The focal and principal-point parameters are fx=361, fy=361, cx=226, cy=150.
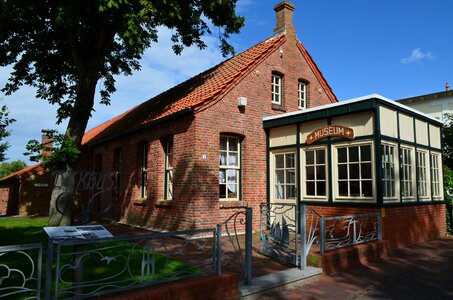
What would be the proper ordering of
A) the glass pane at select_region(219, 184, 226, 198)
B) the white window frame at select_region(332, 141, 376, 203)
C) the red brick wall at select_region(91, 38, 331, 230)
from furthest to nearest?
1. the glass pane at select_region(219, 184, 226, 198)
2. the red brick wall at select_region(91, 38, 331, 230)
3. the white window frame at select_region(332, 141, 376, 203)

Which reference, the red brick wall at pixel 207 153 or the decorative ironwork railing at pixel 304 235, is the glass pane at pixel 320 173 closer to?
the decorative ironwork railing at pixel 304 235

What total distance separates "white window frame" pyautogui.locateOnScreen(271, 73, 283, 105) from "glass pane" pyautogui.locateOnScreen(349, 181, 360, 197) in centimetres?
480

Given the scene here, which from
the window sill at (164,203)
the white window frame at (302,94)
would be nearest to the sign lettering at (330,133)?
the white window frame at (302,94)

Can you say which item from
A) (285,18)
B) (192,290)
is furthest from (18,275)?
(285,18)

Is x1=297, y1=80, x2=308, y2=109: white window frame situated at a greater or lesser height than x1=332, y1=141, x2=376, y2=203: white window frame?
greater

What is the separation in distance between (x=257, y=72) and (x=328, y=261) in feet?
24.4

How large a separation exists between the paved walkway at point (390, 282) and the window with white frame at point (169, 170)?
639cm

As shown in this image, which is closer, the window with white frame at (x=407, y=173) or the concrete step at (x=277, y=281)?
the concrete step at (x=277, y=281)

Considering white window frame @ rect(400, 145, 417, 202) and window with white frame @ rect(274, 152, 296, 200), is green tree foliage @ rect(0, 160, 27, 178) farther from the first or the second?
white window frame @ rect(400, 145, 417, 202)

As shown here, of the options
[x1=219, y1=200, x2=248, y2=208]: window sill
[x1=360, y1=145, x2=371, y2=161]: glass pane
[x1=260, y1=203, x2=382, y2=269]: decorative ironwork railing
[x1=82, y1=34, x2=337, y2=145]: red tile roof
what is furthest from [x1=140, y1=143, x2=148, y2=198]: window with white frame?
[x1=360, y1=145, x2=371, y2=161]: glass pane

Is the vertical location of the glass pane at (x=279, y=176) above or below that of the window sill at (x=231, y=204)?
above

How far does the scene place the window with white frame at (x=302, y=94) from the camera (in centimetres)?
1436

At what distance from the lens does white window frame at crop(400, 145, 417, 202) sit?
9945 millimetres

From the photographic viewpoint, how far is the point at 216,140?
35.9 ft
